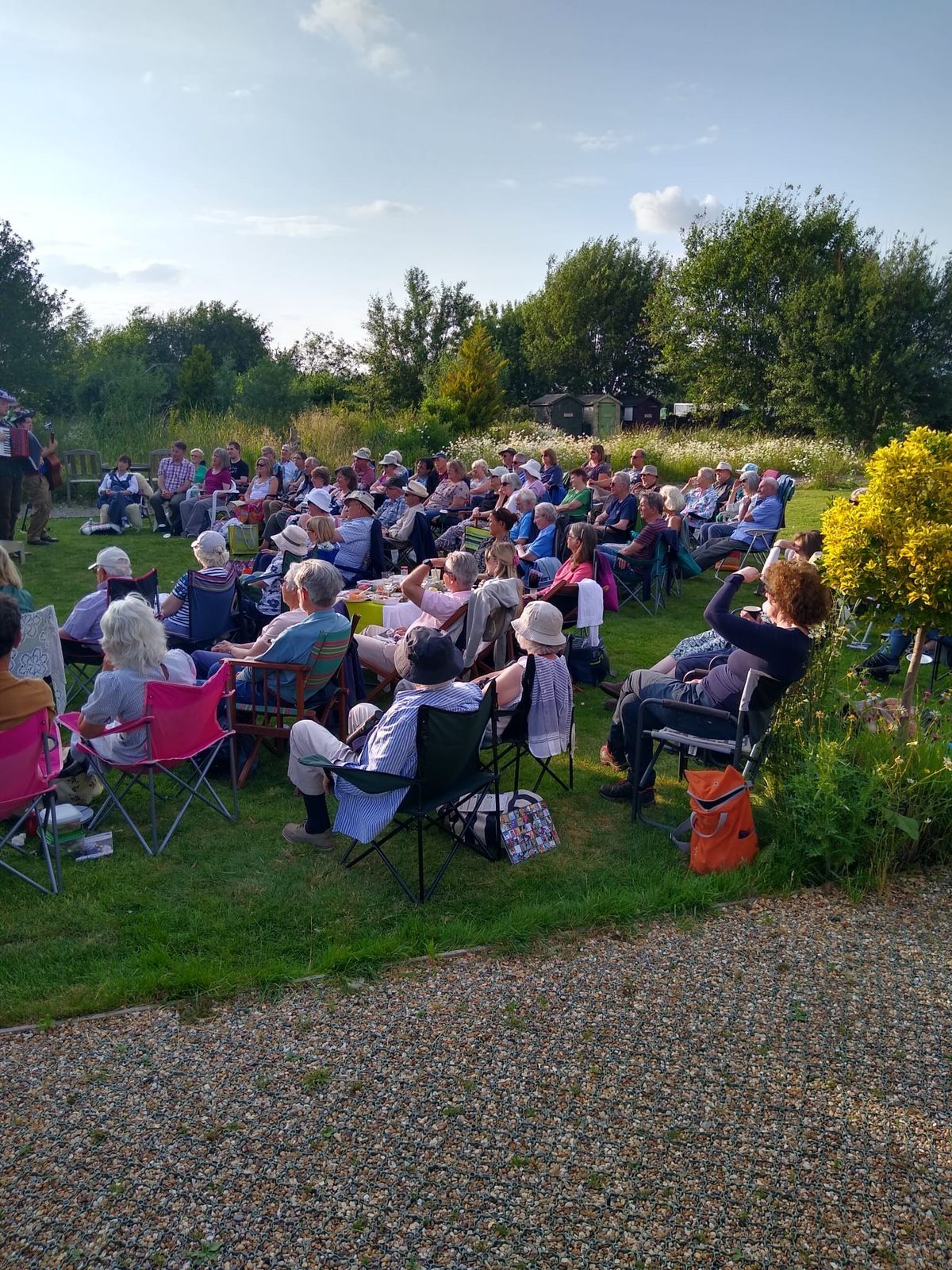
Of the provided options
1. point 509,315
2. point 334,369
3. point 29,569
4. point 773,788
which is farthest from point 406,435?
point 509,315

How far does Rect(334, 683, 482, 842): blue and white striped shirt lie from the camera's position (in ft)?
12.4

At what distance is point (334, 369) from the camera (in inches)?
1945

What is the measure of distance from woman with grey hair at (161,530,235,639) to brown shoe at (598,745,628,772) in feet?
9.65

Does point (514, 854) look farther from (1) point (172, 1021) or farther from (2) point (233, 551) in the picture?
(2) point (233, 551)

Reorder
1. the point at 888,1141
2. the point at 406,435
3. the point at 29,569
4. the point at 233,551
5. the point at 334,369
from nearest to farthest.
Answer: the point at 888,1141 < the point at 29,569 < the point at 233,551 < the point at 406,435 < the point at 334,369

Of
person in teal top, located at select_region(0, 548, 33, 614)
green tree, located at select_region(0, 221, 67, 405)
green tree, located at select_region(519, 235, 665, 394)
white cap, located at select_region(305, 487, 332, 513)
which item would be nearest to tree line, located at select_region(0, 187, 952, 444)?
green tree, located at select_region(0, 221, 67, 405)

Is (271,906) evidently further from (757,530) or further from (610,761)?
(757,530)

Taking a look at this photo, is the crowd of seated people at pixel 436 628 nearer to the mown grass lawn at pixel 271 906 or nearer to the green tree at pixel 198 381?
the mown grass lawn at pixel 271 906

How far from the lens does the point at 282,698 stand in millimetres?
4957

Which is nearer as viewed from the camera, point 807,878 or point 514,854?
point 807,878

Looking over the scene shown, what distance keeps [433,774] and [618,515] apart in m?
7.45

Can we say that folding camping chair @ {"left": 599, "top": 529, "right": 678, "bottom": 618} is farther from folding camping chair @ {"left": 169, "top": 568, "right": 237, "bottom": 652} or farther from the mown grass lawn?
the mown grass lawn

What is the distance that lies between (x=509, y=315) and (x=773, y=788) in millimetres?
56034

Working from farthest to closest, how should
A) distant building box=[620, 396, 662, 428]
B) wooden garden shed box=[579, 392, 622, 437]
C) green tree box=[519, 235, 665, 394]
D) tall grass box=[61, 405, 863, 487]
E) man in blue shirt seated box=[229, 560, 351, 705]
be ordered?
green tree box=[519, 235, 665, 394], distant building box=[620, 396, 662, 428], wooden garden shed box=[579, 392, 622, 437], tall grass box=[61, 405, 863, 487], man in blue shirt seated box=[229, 560, 351, 705]
